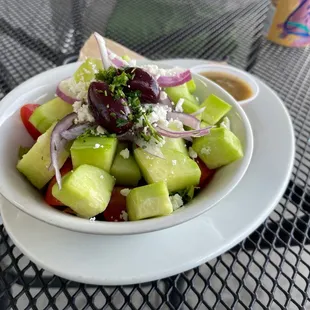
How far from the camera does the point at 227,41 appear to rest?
5.61 feet

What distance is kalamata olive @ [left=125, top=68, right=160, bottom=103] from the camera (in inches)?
32.4

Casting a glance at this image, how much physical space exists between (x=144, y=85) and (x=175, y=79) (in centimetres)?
15

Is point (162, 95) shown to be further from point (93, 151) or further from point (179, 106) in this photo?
point (93, 151)

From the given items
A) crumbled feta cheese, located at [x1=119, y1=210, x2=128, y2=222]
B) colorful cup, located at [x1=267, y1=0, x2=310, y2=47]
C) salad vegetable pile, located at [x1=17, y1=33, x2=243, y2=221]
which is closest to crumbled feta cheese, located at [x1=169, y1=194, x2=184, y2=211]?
salad vegetable pile, located at [x1=17, y1=33, x2=243, y2=221]

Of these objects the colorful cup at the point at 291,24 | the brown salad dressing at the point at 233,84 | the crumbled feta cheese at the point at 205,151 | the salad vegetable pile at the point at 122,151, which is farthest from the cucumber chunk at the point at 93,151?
the colorful cup at the point at 291,24

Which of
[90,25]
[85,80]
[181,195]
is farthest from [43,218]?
[90,25]

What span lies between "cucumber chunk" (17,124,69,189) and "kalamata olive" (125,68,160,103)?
21 centimetres

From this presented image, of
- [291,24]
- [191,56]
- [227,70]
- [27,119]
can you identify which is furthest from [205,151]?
[291,24]

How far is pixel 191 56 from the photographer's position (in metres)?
1.59

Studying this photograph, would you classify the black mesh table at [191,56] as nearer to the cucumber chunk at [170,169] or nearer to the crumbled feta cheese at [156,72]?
the cucumber chunk at [170,169]

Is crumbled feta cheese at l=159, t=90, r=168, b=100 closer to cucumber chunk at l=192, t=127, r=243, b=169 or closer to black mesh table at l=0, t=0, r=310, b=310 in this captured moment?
cucumber chunk at l=192, t=127, r=243, b=169

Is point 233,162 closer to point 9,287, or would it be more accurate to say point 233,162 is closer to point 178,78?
point 178,78

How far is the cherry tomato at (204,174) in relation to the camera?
0.88 m

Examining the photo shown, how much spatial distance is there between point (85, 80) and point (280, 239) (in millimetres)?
624
